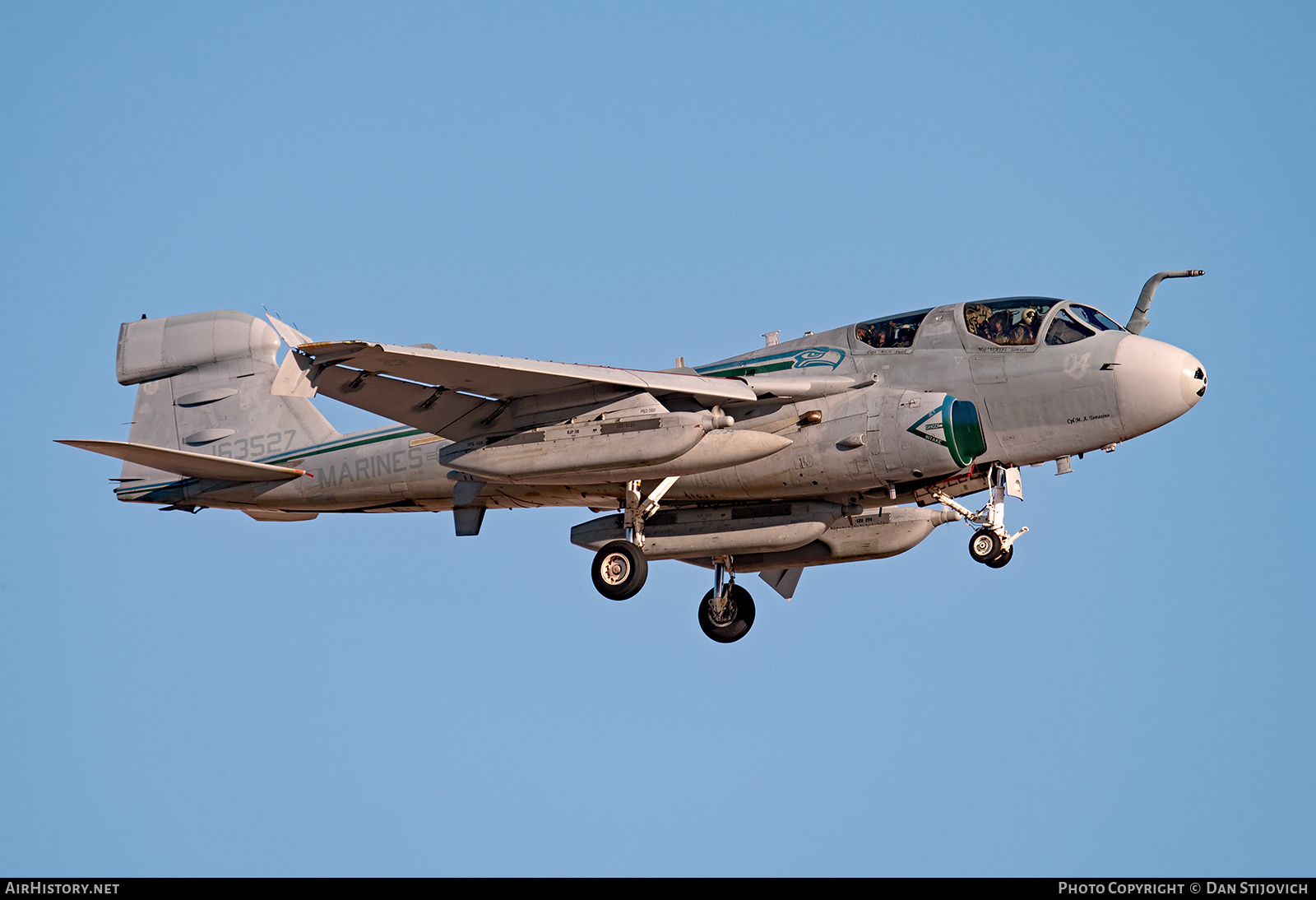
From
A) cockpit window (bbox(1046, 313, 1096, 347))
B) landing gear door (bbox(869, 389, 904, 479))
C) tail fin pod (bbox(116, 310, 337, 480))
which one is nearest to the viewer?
landing gear door (bbox(869, 389, 904, 479))

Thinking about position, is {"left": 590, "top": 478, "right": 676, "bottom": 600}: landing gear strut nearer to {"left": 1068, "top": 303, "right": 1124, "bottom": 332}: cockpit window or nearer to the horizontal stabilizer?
the horizontal stabilizer

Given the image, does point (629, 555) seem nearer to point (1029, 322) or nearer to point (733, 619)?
point (733, 619)

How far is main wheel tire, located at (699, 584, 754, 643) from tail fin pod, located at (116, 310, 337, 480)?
21.4 ft

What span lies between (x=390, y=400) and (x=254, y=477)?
3.93 metres

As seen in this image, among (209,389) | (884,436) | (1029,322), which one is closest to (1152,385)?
(1029,322)

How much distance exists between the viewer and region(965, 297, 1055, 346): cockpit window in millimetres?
19422

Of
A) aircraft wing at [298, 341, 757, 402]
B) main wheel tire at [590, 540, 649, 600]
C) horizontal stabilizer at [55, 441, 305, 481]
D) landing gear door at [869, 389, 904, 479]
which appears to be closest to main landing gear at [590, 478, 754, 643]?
main wheel tire at [590, 540, 649, 600]

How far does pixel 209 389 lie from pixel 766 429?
9186 millimetres

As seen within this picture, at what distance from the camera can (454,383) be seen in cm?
1920

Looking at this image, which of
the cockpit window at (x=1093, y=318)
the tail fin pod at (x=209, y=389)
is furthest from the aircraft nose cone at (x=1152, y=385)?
the tail fin pod at (x=209, y=389)

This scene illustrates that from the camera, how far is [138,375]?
23.5 meters

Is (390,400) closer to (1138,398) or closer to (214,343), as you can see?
(214,343)
